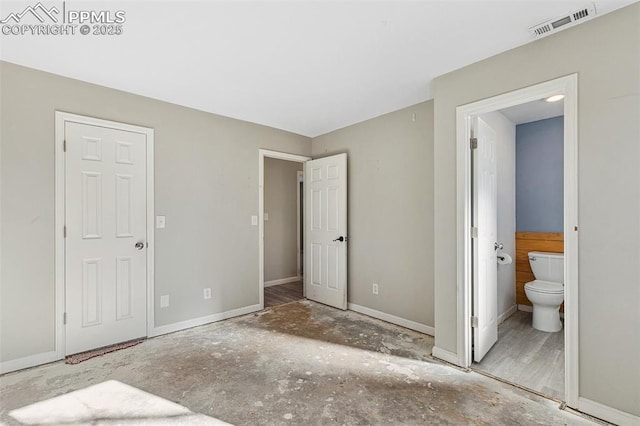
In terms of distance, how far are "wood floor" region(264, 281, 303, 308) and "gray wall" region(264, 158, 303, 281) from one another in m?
0.30

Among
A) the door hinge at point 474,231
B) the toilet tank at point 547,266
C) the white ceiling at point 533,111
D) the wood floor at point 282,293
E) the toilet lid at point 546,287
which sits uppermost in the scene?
the white ceiling at point 533,111

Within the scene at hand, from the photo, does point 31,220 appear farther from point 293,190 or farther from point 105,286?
point 293,190

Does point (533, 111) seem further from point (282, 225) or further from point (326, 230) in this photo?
point (282, 225)

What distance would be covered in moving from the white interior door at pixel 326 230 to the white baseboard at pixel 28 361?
9.27 feet

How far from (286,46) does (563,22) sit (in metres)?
1.80

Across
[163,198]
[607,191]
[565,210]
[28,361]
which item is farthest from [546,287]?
[28,361]

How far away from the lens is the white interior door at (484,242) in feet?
7.66

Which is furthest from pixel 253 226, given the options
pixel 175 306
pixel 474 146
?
pixel 474 146

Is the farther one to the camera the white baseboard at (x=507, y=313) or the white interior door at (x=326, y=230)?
the white interior door at (x=326, y=230)

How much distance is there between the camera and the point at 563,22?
1739mm

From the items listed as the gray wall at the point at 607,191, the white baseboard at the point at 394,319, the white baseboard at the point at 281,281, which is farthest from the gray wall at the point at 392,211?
the white baseboard at the point at 281,281

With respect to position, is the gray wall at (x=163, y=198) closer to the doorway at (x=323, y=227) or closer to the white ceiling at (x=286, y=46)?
the doorway at (x=323, y=227)

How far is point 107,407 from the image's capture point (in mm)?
1814

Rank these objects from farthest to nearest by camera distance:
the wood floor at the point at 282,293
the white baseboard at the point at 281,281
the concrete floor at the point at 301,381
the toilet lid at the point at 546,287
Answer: the white baseboard at the point at 281,281 < the wood floor at the point at 282,293 < the toilet lid at the point at 546,287 < the concrete floor at the point at 301,381
